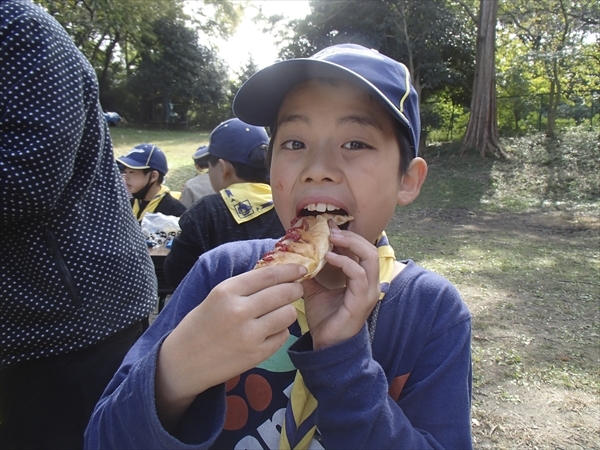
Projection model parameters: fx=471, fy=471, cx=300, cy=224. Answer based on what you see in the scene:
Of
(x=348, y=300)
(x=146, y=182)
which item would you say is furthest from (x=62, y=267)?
(x=146, y=182)

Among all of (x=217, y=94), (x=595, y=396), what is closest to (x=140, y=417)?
(x=595, y=396)

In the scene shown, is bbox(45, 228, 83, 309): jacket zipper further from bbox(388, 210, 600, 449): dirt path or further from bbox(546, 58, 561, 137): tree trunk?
bbox(546, 58, 561, 137): tree trunk

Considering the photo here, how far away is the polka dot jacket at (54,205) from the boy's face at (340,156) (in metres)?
0.82

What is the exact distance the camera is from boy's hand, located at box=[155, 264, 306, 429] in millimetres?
1005

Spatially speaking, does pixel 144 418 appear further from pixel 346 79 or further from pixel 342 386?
pixel 346 79

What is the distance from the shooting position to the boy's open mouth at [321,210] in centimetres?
136

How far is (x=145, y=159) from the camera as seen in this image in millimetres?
5250

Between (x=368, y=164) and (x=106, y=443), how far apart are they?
1.00 meters

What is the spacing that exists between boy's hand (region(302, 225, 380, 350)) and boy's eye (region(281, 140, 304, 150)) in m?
0.31

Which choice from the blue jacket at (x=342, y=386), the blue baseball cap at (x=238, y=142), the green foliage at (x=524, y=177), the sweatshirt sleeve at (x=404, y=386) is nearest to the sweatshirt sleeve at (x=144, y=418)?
the blue jacket at (x=342, y=386)

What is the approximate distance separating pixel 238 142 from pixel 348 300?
272 cm

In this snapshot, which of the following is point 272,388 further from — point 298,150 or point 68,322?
point 68,322

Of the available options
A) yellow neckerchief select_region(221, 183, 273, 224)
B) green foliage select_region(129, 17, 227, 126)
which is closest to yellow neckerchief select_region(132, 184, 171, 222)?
yellow neckerchief select_region(221, 183, 273, 224)

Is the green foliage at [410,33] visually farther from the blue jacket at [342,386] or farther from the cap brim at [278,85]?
the blue jacket at [342,386]
